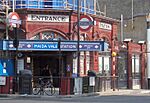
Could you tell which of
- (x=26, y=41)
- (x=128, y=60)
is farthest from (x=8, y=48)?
(x=128, y=60)

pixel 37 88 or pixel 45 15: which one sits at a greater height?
pixel 45 15

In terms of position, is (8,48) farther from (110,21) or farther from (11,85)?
(110,21)

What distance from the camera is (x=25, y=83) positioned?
95.8 feet

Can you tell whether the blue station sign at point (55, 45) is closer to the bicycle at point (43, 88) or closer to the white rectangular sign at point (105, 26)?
the bicycle at point (43, 88)

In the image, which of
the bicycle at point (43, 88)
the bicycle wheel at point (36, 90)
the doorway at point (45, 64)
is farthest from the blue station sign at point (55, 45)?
the bicycle wheel at point (36, 90)

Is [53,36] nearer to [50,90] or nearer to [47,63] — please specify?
[47,63]

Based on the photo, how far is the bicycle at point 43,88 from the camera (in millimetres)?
29002

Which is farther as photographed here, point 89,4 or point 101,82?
point 89,4

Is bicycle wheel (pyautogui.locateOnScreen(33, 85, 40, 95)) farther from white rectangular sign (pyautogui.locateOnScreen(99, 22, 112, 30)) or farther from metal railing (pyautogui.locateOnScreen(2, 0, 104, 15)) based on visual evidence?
white rectangular sign (pyautogui.locateOnScreen(99, 22, 112, 30))

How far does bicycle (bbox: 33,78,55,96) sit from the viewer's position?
29002 mm

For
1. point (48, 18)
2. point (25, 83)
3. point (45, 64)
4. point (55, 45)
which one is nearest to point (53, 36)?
point (48, 18)

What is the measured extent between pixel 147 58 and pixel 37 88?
17.5 meters

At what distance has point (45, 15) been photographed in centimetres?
3356

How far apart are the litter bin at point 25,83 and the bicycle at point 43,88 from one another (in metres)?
0.49
